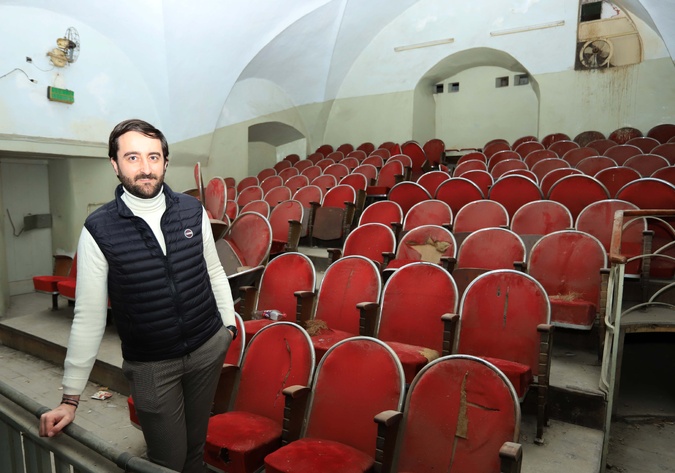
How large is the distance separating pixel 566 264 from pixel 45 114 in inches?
72.5

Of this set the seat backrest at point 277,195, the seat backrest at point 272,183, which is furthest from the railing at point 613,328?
the seat backrest at point 272,183

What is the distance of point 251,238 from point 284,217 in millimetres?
296

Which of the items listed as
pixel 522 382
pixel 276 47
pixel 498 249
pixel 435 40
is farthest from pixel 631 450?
pixel 435 40

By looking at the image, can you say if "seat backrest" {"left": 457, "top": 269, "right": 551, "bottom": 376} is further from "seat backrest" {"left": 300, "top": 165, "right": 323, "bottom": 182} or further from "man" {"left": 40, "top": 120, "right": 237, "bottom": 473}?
"seat backrest" {"left": 300, "top": 165, "right": 323, "bottom": 182}

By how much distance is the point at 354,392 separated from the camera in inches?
26.8

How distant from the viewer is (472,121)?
3.27 m

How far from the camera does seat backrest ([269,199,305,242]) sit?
1646mm

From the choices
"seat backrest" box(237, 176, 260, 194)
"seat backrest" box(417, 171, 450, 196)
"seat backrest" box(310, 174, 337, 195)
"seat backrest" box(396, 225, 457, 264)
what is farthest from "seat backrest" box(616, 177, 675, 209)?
"seat backrest" box(237, 176, 260, 194)

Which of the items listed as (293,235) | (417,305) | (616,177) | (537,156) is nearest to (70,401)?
(417,305)

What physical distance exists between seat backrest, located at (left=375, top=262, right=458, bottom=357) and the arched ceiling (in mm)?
1668

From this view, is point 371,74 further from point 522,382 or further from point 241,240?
point 522,382

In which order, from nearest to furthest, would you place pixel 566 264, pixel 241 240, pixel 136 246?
1. pixel 136 246
2. pixel 566 264
3. pixel 241 240

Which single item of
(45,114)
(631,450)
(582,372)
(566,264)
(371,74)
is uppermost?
(371,74)

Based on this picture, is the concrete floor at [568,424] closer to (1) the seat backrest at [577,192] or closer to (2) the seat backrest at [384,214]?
(1) the seat backrest at [577,192]
